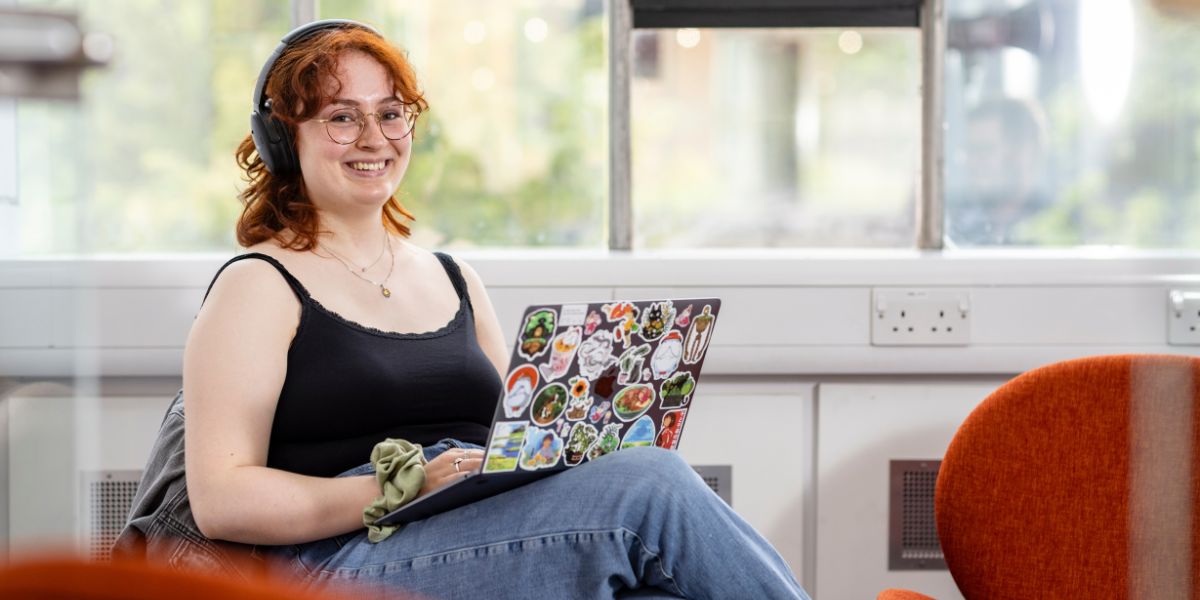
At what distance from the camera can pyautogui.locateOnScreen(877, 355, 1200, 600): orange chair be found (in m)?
1.86

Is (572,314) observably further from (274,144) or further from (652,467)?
(274,144)

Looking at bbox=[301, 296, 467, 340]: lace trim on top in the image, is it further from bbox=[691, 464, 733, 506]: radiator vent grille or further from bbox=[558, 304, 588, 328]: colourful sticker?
bbox=[691, 464, 733, 506]: radiator vent grille

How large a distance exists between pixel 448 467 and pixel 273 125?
0.58 metres

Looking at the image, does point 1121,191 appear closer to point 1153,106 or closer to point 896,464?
point 1153,106

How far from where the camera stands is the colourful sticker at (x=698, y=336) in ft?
5.25

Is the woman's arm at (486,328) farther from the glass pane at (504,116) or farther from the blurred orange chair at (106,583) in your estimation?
the blurred orange chair at (106,583)

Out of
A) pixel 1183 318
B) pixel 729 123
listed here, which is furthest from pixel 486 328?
pixel 1183 318

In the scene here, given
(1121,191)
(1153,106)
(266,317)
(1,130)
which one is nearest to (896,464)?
(1121,191)

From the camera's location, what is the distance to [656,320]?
155cm

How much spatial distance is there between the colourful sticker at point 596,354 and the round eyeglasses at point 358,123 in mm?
→ 534

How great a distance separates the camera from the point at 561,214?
2.66m

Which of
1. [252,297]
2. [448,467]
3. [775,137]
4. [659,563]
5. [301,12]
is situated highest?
[301,12]

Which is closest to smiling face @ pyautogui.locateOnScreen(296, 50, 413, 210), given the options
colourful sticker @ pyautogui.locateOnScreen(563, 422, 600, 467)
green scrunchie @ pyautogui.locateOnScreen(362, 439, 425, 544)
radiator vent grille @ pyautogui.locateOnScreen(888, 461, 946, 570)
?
green scrunchie @ pyautogui.locateOnScreen(362, 439, 425, 544)

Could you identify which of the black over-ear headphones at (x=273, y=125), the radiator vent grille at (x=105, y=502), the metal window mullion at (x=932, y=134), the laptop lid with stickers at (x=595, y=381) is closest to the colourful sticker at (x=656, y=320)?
the laptop lid with stickers at (x=595, y=381)
